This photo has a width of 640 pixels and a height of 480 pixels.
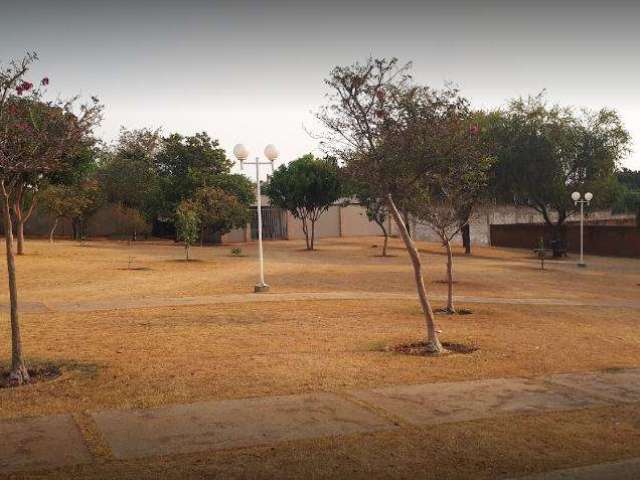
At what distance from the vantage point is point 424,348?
35.9ft

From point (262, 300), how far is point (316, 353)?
6.90 metres

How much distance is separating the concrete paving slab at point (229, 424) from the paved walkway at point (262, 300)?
30.0ft

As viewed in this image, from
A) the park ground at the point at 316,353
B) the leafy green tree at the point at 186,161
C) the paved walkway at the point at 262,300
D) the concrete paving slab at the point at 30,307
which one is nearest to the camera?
the park ground at the point at 316,353

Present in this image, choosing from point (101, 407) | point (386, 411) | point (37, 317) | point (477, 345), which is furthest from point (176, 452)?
point (37, 317)

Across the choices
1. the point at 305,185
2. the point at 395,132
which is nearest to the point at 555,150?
the point at 305,185

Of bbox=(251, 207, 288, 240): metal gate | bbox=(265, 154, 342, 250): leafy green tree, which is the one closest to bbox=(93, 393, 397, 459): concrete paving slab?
bbox=(265, 154, 342, 250): leafy green tree

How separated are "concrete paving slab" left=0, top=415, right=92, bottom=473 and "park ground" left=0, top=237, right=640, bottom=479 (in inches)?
5.1

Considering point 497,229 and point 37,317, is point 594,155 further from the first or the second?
point 37,317

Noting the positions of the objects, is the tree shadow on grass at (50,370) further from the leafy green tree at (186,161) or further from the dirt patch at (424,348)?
the leafy green tree at (186,161)

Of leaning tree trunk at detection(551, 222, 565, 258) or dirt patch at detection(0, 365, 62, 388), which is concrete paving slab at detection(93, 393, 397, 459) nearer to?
dirt patch at detection(0, 365, 62, 388)

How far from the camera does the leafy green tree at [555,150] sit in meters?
38.1

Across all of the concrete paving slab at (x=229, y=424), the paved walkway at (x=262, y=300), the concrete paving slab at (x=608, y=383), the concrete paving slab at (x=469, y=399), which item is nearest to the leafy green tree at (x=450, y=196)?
the paved walkway at (x=262, y=300)

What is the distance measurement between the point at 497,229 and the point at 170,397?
48.7 m

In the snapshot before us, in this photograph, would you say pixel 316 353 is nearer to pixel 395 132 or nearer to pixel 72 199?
pixel 395 132
